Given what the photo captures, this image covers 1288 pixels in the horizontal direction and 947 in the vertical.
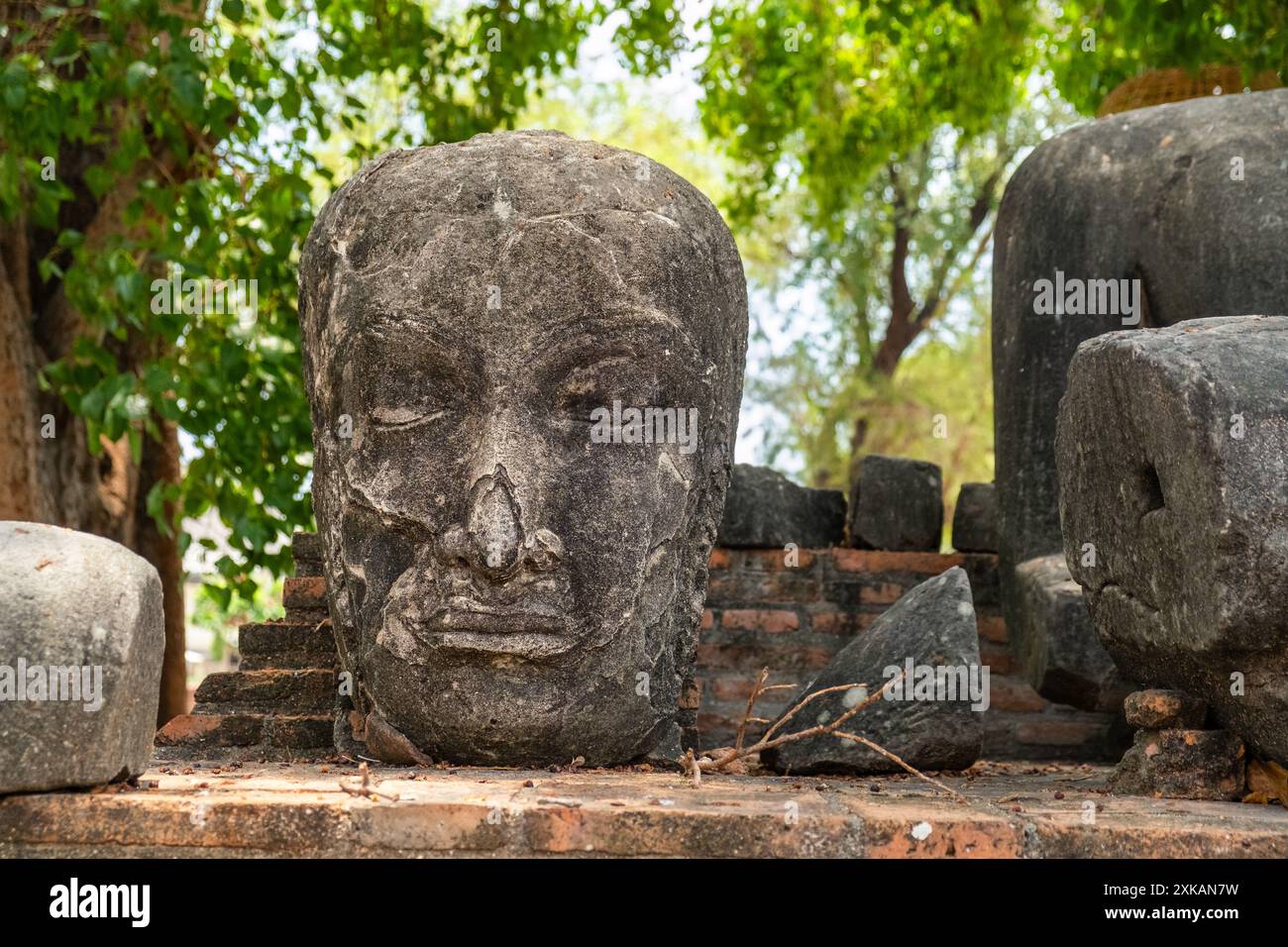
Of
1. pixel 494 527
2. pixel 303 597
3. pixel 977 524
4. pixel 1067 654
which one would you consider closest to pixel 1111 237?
pixel 977 524

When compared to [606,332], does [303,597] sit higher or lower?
lower

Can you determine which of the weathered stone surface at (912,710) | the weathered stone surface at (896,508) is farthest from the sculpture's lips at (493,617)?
the weathered stone surface at (896,508)

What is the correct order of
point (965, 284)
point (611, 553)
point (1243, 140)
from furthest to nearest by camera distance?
point (965, 284), point (1243, 140), point (611, 553)

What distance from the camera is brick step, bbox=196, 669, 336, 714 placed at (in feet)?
15.2

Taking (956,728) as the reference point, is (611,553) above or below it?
above

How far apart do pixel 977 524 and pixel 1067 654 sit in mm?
1258

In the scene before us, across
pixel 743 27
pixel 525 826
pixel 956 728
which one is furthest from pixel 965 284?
pixel 525 826

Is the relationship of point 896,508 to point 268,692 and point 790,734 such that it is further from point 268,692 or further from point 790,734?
point 268,692

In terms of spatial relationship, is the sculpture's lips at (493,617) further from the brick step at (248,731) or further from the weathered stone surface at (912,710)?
the brick step at (248,731)

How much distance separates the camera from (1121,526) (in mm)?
3574

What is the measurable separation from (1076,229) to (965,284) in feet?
35.1

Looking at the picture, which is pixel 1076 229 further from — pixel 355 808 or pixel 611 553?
pixel 355 808

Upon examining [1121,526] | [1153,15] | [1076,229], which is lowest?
[1121,526]

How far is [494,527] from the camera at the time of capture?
3756 mm
